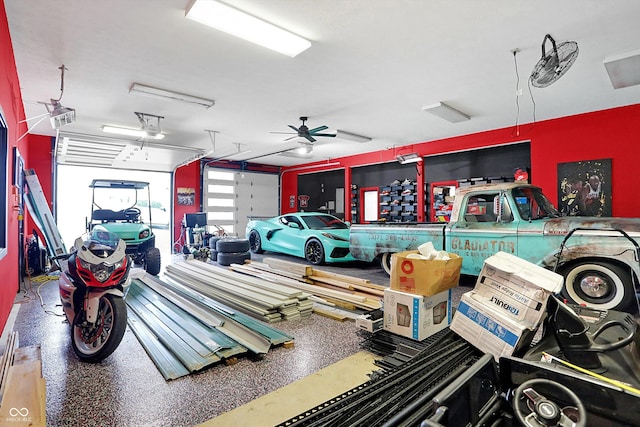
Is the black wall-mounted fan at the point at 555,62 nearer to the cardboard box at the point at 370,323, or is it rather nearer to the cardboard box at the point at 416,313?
the cardboard box at the point at 416,313

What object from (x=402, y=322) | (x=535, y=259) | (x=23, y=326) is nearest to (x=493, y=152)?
(x=535, y=259)

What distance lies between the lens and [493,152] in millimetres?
7457

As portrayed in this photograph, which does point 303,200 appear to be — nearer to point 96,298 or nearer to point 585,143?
point 585,143

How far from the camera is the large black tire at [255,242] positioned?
8.59 m

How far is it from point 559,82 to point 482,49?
1.80 meters

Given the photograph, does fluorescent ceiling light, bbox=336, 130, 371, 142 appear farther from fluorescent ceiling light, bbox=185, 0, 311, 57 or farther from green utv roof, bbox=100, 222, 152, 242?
green utv roof, bbox=100, 222, 152, 242

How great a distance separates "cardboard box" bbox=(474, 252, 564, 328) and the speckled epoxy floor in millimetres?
1208

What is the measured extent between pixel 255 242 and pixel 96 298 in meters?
6.16

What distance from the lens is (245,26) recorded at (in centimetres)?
311

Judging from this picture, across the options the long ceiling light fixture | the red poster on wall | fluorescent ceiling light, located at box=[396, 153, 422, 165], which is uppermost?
the long ceiling light fixture

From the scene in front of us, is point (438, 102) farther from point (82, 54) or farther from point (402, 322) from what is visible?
point (82, 54)

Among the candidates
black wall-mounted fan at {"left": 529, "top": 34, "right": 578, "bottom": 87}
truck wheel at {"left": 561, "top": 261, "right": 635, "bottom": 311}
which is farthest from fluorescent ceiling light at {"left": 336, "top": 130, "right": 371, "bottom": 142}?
truck wheel at {"left": 561, "top": 261, "right": 635, "bottom": 311}

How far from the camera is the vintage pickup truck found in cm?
358

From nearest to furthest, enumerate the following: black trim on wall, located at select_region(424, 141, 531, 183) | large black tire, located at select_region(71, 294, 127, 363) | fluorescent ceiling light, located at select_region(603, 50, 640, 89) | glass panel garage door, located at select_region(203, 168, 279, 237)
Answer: large black tire, located at select_region(71, 294, 127, 363)
fluorescent ceiling light, located at select_region(603, 50, 640, 89)
black trim on wall, located at select_region(424, 141, 531, 183)
glass panel garage door, located at select_region(203, 168, 279, 237)
